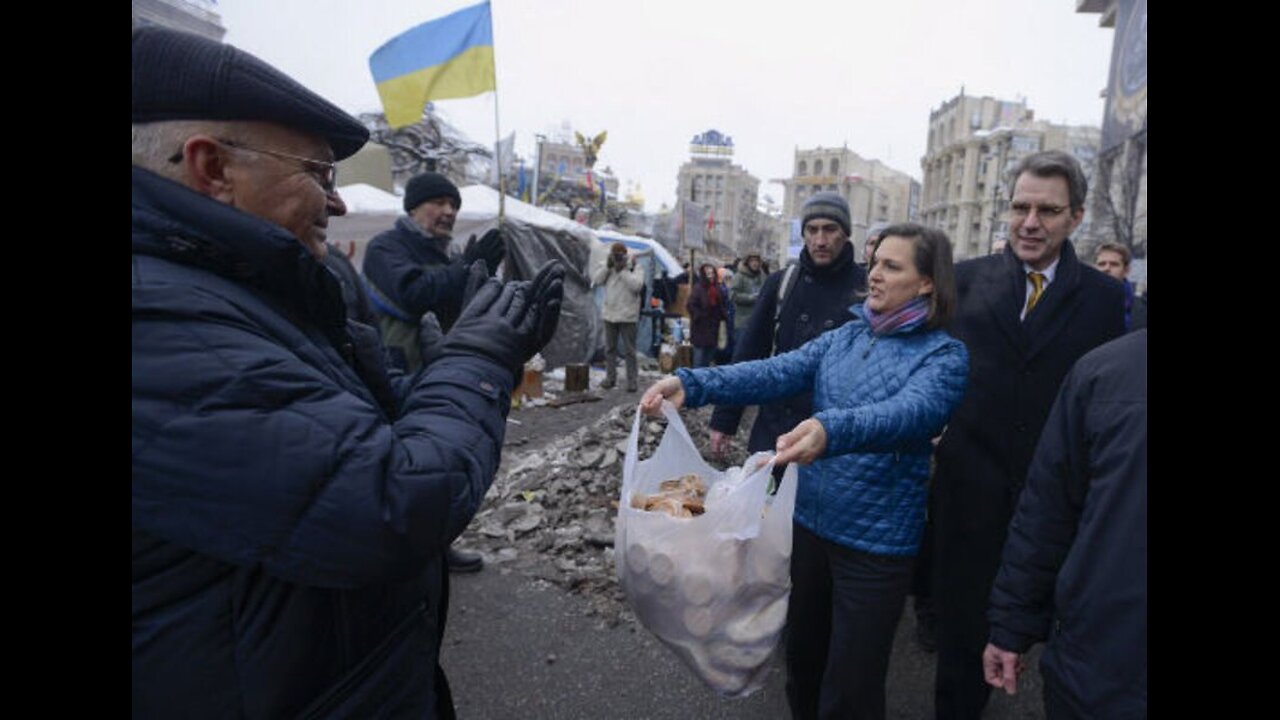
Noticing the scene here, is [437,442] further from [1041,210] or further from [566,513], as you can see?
[566,513]

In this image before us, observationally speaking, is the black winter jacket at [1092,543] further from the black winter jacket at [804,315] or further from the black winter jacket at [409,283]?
the black winter jacket at [409,283]

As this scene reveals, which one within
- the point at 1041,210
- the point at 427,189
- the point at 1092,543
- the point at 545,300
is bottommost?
the point at 1092,543

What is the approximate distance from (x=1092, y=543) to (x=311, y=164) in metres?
1.81

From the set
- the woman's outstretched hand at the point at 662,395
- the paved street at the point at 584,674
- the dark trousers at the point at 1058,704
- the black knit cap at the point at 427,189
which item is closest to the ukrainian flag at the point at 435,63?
the black knit cap at the point at 427,189

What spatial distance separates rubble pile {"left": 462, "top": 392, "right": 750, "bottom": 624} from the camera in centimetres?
416

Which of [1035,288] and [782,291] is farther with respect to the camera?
[782,291]

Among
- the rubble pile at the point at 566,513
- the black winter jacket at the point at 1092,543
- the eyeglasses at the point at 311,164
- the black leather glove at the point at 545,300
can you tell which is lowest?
the rubble pile at the point at 566,513

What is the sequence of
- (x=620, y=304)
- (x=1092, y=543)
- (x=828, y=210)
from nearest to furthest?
(x=1092, y=543), (x=828, y=210), (x=620, y=304)

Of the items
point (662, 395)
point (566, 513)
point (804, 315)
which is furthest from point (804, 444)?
point (566, 513)

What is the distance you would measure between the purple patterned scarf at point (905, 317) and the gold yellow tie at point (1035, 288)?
67cm

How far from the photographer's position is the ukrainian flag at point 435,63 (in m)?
5.91

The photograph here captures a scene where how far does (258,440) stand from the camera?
36.4 inches
